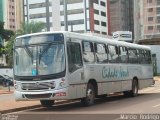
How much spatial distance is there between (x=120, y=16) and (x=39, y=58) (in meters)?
135

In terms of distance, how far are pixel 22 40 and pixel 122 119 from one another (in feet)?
23.5

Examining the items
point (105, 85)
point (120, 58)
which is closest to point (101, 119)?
point (105, 85)

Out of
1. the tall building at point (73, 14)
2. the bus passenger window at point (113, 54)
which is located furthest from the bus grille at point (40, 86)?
the tall building at point (73, 14)

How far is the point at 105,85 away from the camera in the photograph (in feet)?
73.9

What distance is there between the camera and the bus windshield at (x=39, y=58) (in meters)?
18.7

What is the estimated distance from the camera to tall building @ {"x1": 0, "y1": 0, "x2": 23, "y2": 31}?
5940 inches

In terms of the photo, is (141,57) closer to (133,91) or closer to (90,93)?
(133,91)

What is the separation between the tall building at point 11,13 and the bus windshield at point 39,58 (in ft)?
422

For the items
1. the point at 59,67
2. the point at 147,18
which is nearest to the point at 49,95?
the point at 59,67

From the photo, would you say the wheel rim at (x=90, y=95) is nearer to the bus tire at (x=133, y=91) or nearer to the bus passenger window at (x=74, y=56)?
the bus passenger window at (x=74, y=56)

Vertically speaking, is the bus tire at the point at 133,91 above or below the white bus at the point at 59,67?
below

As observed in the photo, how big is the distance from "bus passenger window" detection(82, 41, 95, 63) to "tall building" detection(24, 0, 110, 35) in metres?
103

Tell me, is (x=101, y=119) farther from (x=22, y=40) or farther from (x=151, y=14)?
(x=151, y=14)

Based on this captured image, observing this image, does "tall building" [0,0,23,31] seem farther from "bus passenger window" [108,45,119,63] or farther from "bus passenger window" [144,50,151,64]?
"bus passenger window" [108,45,119,63]
